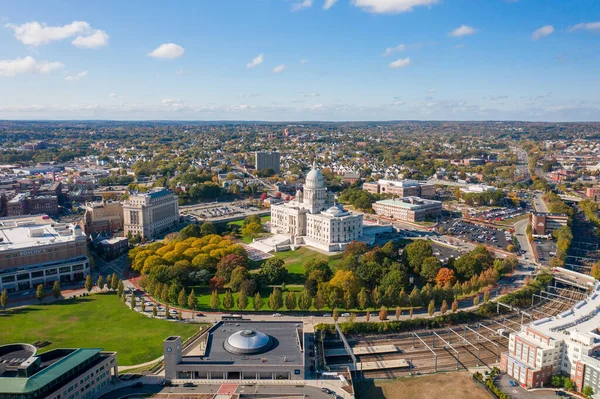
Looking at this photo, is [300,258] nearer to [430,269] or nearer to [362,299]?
[430,269]

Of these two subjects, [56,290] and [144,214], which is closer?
[56,290]

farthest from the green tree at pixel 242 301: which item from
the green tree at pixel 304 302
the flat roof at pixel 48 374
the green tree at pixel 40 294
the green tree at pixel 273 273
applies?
the green tree at pixel 40 294

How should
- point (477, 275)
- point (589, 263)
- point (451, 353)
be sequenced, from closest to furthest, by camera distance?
point (451, 353), point (477, 275), point (589, 263)

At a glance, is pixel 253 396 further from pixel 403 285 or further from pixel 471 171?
pixel 471 171

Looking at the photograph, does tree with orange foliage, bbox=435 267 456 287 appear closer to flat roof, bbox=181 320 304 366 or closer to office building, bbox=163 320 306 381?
flat roof, bbox=181 320 304 366

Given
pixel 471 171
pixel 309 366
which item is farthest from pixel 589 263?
pixel 471 171

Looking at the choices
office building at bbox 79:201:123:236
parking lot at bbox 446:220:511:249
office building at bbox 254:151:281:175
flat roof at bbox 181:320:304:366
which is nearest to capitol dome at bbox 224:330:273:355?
flat roof at bbox 181:320:304:366

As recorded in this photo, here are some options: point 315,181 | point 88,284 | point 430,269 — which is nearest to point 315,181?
point 315,181
